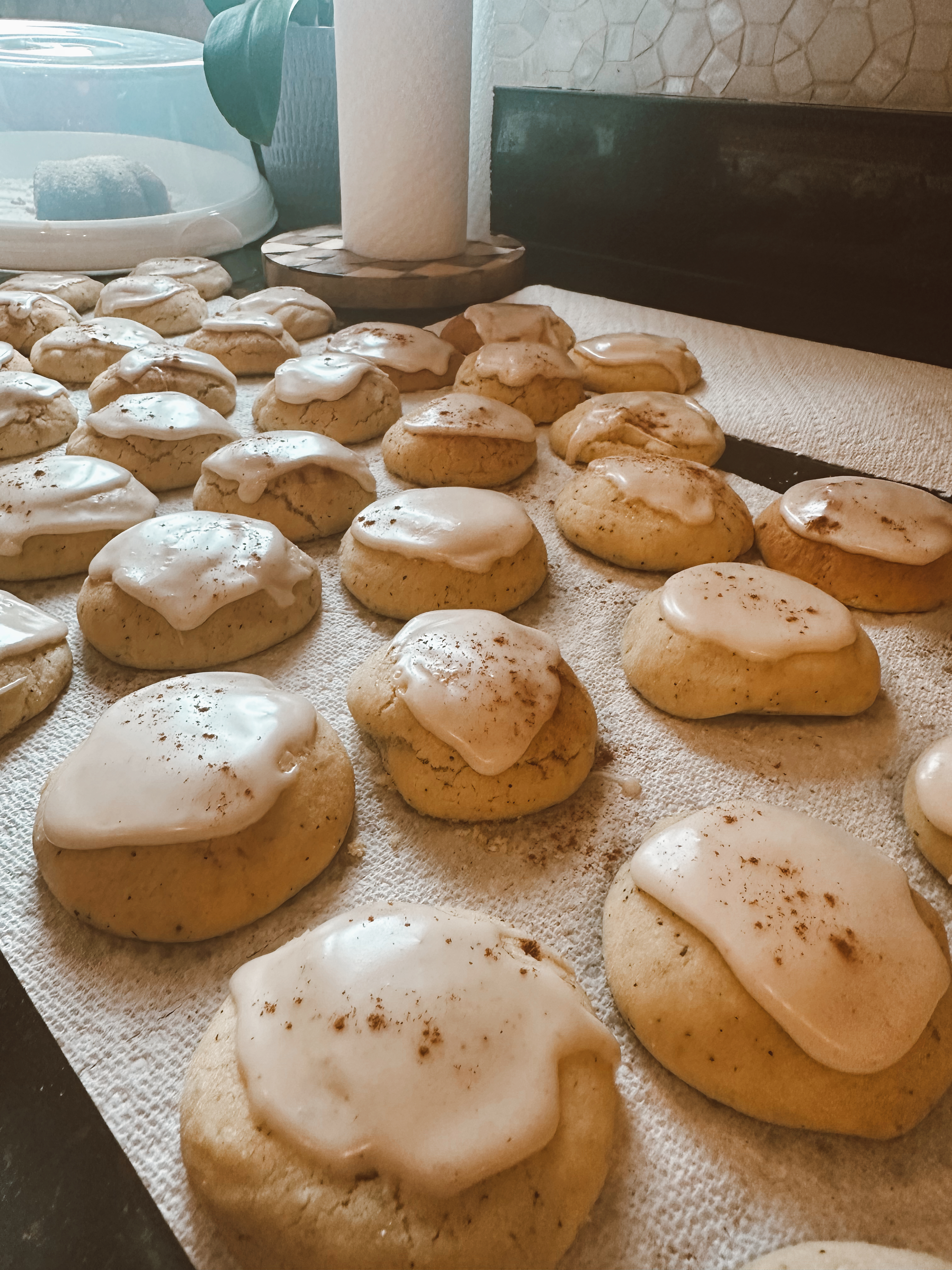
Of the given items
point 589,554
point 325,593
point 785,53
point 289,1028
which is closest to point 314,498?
point 325,593

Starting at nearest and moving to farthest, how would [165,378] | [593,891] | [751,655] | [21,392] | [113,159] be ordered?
[593,891]
[751,655]
[21,392]
[165,378]
[113,159]

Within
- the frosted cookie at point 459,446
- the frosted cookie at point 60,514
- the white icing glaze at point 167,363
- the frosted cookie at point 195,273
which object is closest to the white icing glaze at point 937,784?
the frosted cookie at point 459,446

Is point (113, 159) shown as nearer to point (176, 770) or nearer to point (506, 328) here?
point (506, 328)

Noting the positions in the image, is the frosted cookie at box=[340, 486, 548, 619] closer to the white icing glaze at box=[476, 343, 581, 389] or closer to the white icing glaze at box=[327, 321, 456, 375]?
the white icing glaze at box=[476, 343, 581, 389]

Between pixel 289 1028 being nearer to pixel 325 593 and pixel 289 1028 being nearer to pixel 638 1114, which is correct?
pixel 638 1114

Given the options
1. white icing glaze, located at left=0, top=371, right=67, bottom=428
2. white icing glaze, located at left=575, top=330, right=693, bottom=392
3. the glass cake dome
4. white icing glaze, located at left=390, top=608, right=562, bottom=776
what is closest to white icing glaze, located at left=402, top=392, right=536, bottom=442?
white icing glaze, located at left=575, top=330, right=693, bottom=392

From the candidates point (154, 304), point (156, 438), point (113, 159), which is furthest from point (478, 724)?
point (113, 159)

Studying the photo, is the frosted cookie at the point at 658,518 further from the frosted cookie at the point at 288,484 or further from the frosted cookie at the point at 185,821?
the frosted cookie at the point at 185,821
